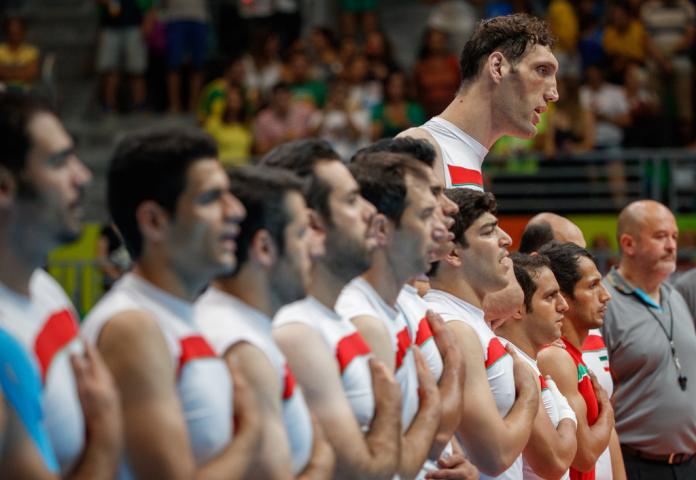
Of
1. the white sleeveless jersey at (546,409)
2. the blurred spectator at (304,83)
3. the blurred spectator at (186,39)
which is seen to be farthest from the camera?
the blurred spectator at (186,39)

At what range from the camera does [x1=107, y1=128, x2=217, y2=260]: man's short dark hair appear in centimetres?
359

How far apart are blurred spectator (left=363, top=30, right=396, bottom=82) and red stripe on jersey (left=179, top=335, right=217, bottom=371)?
36.4 ft

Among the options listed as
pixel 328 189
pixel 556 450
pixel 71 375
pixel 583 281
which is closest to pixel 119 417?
pixel 71 375

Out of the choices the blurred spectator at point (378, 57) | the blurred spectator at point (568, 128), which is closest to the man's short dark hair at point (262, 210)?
the blurred spectator at point (568, 128)

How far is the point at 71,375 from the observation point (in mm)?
3338

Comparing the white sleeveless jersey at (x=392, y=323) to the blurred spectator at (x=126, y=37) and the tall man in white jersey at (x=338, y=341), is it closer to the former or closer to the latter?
the tall man in white jersey at (x=338, y=341)

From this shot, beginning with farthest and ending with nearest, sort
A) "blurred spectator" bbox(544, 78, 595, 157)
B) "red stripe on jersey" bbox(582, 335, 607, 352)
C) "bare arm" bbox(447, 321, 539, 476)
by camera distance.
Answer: "blurred spectator" bbox(544, 78, 595, 157) → "red stripe on jersey" bbox(582, 335, 607, 352) → "bare arm" bbox(447, 321, 539, 476)

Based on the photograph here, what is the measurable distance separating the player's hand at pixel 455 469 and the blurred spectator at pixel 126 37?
39.0 ft

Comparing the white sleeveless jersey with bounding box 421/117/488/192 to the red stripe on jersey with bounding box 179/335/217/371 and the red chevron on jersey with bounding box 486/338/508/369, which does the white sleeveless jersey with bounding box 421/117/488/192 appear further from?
the red stripe on jersey with bounding box 179/335/217/371

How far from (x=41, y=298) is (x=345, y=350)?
1.09 metres

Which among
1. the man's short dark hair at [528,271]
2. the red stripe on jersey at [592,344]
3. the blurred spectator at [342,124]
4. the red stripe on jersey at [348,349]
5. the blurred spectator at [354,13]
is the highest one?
the red stripe on jersey at [348,349]

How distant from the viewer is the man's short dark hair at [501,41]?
6.50 metres

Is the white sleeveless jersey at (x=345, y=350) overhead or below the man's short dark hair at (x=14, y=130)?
below

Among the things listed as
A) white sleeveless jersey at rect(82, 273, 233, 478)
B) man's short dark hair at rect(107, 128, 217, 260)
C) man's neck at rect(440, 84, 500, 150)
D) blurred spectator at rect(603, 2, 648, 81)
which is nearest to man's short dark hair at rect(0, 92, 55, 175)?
man's short dark hair at rect(107, 128, 217, 260)
